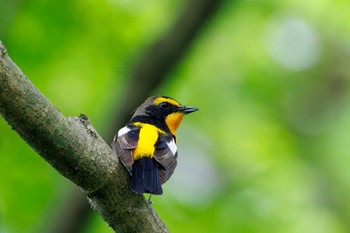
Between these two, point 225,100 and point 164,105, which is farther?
point 225,100

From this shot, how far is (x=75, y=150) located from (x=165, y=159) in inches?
58.1

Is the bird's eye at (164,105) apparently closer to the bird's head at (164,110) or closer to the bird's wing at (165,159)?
the bird's head at (164,110)

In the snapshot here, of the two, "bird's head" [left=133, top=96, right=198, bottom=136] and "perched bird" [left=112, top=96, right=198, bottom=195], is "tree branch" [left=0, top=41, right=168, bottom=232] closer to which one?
"perched bird" [left=112, top=96, right=198, bottom=195]

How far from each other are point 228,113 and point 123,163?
6012mm

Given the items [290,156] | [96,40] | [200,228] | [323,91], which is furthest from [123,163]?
[323,91]

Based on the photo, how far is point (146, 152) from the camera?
4.71 metres

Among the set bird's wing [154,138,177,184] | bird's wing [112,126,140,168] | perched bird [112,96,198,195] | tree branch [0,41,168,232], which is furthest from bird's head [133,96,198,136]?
tree branch [0,41,168,232]

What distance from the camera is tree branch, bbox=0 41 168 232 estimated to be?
307cm

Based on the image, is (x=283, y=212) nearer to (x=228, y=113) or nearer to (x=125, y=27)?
(x=228, y=113)

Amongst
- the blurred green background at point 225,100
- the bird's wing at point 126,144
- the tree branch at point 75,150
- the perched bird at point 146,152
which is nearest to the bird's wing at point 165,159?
the perched bird at point 146,152

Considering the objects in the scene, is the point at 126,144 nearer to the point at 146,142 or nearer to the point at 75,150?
the point at 146,142

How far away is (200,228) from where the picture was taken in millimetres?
7742

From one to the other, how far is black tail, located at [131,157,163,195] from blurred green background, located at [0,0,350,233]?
2.45 metres

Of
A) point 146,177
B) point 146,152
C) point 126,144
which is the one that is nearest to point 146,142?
point 146,152
